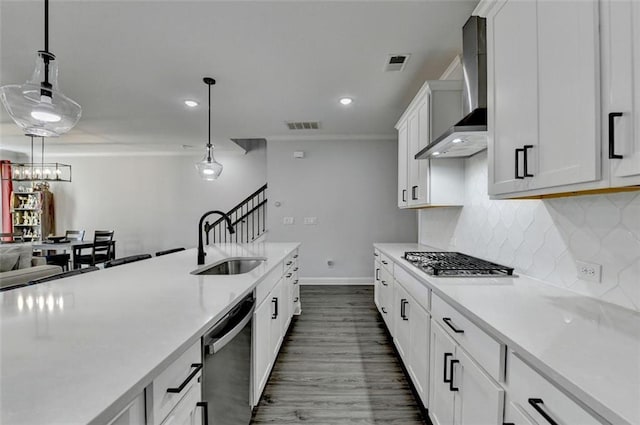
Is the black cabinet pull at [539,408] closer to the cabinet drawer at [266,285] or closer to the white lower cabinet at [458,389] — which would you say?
the white lower cabinet at [458,389]

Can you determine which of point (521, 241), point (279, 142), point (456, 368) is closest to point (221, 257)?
point (456, 368)

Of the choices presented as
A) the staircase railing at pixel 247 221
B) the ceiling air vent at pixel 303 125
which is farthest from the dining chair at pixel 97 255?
the ceiling air vent at pixel 303 125

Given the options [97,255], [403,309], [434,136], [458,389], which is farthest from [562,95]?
[97,255]

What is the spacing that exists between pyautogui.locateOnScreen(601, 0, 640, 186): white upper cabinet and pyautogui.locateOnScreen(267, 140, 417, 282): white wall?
457 cm

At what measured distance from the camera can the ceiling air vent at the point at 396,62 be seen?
2643 mm

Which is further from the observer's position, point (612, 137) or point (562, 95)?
point (562, 95)

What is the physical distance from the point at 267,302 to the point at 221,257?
2.29 feet

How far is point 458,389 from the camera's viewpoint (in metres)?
1.34

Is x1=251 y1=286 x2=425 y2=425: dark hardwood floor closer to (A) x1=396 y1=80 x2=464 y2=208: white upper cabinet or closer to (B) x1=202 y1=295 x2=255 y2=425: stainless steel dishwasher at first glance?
(B) x1=202 y1=295 x2=255 y2=425: stainless steel dishwasher

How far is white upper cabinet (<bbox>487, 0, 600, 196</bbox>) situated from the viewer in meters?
0.96

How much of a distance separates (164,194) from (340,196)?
14.8 ft

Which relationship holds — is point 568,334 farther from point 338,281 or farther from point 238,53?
point 338,281

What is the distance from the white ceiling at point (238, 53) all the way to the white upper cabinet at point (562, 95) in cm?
91

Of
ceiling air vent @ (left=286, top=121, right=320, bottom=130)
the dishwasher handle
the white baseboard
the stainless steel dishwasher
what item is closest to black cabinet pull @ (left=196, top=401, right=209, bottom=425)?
the stainless steel dishwasher
